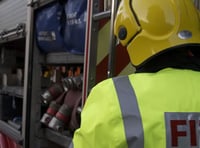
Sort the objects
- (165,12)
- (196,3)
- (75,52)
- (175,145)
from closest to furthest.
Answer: (175,145) → (165,12) → (196,3) → (75,52)

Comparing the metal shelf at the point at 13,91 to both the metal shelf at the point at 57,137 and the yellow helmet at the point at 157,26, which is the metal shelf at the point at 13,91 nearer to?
the metal shelf at the point at 57,137

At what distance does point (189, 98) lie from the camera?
53.7 inches

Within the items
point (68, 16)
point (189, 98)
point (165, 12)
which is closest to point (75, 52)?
point (68, 16)

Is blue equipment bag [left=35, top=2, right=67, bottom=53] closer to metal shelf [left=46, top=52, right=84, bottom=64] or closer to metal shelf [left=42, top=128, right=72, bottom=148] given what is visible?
metal shelf [left=46, top=52, right=84, bottom=64]

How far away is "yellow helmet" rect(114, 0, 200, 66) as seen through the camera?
58.7 inches

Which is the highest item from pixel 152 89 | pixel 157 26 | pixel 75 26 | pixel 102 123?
pixel 75 26

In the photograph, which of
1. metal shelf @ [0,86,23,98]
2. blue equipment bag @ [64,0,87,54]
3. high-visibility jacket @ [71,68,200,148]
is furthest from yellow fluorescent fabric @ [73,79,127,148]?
metal shelf @ [0,86,23,98]

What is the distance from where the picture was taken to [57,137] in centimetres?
284

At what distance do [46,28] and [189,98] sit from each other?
1754 mm

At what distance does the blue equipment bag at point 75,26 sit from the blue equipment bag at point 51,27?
139mm

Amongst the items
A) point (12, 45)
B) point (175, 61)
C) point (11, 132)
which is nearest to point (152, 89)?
point (175, 61)

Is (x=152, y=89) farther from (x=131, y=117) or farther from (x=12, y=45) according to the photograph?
(x=12, y=45)

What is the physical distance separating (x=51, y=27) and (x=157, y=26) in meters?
1.47

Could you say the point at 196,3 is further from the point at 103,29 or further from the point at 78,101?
the point at 78,101
